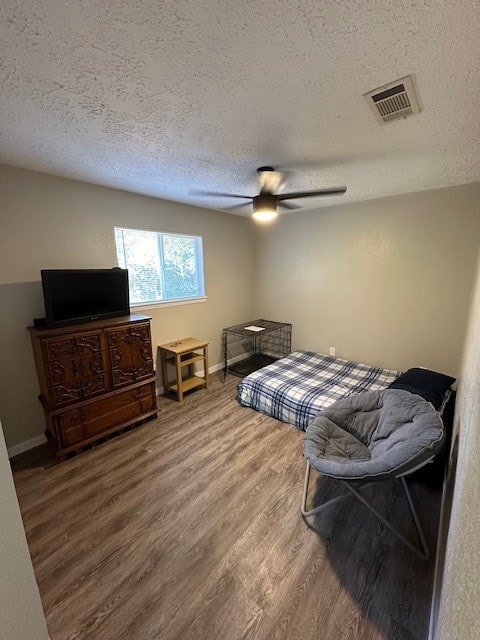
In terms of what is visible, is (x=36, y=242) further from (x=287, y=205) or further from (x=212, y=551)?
(x=212, y=551)

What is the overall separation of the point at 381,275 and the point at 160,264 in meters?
2.86

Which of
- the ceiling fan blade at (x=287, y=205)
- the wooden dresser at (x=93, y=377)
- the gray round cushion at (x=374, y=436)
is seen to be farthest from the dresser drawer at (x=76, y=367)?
the ceiling fan blade at (x=287, y=205)

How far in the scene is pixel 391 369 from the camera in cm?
345

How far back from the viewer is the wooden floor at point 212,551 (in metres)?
1.21

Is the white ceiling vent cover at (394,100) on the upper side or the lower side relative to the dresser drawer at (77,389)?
upper

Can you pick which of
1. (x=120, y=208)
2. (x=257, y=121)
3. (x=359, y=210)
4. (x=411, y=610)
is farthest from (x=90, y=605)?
(x=359, y=210)

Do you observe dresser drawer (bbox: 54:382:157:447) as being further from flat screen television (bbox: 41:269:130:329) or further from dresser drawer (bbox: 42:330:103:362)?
flat screen television (bbox: 41:269:130:329)

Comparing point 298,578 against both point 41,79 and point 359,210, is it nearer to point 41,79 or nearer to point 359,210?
point 41,79

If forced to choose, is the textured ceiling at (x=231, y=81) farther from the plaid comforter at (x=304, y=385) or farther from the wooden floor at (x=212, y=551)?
the wooden floor at (x=212, y=551)

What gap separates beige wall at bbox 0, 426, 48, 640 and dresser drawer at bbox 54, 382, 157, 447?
1.44m

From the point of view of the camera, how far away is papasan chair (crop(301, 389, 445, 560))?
140 cm

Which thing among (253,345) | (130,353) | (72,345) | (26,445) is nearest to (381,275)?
(253,345)

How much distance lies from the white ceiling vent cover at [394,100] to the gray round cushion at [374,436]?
1.74 m

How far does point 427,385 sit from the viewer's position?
2.41 metres
